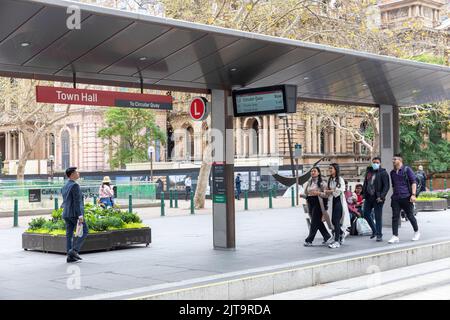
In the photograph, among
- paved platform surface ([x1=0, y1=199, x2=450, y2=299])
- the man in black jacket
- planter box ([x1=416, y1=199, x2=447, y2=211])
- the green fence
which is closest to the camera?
paved platform surface ([x1=0, y1=199, x2=450, y2=299])

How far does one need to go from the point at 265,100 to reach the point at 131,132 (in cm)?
4196

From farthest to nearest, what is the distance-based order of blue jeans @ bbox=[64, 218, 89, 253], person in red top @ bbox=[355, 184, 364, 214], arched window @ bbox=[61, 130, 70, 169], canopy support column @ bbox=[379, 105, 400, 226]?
arched window @ bbox=[61, 130, 70, 169]
canopy support column @ bbox=[379, 105, 400, 226]
person in red top @ bbox=[355, 184, 364, 214]
blue jeans @ bbox=[64, 218, 89, 253]

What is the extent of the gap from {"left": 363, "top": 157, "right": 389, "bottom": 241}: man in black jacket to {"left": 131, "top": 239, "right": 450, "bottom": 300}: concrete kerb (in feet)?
4.91

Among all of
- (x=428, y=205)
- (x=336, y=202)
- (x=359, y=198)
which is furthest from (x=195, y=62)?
(x=428, y=205)

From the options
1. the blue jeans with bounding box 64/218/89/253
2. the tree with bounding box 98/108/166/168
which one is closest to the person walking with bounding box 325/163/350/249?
the blue jeans with bounding box 64/218/89/253

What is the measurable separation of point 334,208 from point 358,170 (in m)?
50.1

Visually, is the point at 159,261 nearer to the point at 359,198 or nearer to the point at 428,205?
the point at 359,198

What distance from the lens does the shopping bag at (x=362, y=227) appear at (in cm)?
1622

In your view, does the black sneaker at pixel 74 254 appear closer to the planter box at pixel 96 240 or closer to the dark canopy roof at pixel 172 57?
the planter box at pixel 96 240

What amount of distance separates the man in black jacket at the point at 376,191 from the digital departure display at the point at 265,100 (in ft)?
10.9

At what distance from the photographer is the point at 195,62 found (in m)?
11.6

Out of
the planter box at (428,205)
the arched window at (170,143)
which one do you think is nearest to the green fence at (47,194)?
the planter box at (428,205)

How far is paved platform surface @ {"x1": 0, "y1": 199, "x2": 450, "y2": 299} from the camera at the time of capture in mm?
9474

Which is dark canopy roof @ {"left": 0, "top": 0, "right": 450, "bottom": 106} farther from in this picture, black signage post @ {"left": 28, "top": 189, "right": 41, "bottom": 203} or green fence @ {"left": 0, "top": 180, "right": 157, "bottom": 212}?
green fence @ {"left": 0, "top": 180, "right": 157, "bottom": 212}
